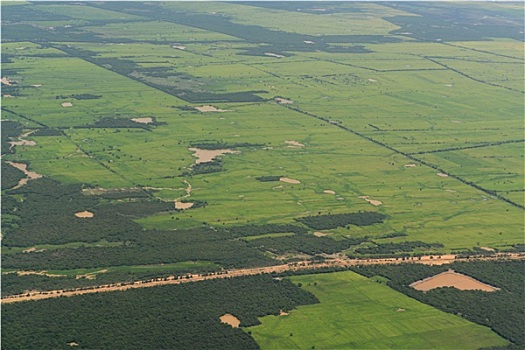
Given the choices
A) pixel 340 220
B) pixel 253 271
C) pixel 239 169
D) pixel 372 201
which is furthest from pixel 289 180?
pixel 253 271

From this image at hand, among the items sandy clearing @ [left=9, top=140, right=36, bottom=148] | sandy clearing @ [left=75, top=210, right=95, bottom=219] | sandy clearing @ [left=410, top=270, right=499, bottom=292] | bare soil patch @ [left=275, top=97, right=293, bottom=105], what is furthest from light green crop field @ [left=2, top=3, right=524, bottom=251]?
sandy clearing @ [left=410, top=270, right=499, bottom=292]

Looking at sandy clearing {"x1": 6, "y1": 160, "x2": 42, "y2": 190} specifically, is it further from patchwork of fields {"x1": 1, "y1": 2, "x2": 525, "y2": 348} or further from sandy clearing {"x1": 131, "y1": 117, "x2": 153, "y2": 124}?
sandy clearing {"x1": 131, "y1": 117, "x2": 153, "y2": 124}

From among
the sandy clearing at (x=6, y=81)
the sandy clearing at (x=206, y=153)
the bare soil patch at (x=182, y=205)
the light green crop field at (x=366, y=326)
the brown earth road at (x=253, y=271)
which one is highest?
the sandy clearing at (x=6, y=81)

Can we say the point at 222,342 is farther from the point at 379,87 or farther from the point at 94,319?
the point at 379,87

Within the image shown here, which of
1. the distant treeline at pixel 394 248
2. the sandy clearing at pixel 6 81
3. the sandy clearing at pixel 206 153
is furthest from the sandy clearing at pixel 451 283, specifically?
the sandy clearing at pixel 6 81

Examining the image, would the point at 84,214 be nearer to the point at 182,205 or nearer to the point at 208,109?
the point at 182,205

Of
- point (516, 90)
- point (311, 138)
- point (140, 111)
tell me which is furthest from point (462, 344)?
point (516, 90)

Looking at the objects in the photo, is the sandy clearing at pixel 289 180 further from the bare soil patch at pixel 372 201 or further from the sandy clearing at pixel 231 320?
the sandy clearing at pixel 231 320
